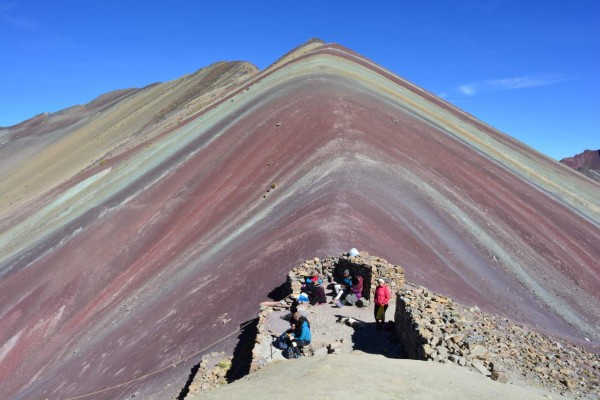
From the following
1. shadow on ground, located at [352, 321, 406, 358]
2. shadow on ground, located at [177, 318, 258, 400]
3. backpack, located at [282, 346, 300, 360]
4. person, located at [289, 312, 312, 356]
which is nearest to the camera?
backpack, located at [282, 346, 300, 360]

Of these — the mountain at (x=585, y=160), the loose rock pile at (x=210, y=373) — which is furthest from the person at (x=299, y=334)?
the mountain at (x=585, y=160)

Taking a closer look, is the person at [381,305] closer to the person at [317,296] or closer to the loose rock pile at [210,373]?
the person at [317,296]

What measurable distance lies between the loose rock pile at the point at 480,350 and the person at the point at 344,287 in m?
2.07

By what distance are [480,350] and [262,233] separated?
11.1m

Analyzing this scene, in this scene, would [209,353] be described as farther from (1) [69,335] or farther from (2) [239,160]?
(2) [239,160]

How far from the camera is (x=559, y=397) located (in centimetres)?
810

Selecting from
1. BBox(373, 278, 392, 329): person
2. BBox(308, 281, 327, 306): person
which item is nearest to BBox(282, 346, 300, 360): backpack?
BBox(373, 278, 392, 329): person

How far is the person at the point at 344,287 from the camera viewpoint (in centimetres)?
1251

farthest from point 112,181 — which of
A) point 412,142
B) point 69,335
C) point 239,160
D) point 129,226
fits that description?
point 412,142

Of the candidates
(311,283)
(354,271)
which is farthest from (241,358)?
(354,271)

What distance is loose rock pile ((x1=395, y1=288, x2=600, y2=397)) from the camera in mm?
8320

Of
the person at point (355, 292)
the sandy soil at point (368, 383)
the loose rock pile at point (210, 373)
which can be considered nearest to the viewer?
the sandy soil at point (368, 383)

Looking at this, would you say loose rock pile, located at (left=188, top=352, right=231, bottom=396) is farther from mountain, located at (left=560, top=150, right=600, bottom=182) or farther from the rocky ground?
mountain, located at (left=560, top=150, right=600, bottom=182)

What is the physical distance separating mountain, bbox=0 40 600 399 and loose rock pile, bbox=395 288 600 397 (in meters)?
4.28
